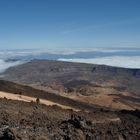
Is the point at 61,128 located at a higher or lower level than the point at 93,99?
higher

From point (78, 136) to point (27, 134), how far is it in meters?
2.99

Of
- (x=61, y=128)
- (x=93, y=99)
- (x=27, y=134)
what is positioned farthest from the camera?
(x=93, y=99)

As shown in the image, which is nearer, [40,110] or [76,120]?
[76,120]

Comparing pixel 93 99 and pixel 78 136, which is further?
pixel 93 99

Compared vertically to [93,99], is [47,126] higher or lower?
higher

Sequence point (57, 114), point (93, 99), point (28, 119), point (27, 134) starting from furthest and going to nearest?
point (93, 99), point (57, 114), point (28, 119), point (27, 134)

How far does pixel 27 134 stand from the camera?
68.0ft

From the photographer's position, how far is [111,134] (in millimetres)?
24391

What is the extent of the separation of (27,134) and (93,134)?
15.3 feet

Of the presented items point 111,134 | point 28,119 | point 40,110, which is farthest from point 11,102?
point 111,134

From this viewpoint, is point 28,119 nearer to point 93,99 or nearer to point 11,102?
point 11,102

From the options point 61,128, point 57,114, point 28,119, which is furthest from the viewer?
point 57,114

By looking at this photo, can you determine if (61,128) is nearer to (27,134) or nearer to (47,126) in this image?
(47,126)

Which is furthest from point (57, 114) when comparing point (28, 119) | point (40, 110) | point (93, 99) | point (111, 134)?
point (93, 99)
